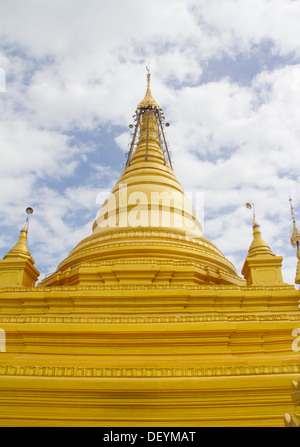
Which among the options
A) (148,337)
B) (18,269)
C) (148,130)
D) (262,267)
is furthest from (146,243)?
(148,130)

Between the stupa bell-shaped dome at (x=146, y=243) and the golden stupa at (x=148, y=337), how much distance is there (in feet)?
0.18

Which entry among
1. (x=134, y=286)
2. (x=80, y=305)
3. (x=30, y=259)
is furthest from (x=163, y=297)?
(x=30, y=259)

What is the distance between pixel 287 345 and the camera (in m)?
8.62

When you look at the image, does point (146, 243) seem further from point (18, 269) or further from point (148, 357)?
point (148, 357)

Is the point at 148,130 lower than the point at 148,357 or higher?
higher

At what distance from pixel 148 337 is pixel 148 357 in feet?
1.48

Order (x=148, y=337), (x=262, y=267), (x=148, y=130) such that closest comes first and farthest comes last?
(x=148, y=337), (x=262, y=267), (x=148, y=130)

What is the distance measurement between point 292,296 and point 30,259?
940 centimetres

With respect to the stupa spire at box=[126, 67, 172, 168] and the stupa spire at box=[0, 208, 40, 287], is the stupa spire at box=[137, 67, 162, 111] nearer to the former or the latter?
the stupa spire at box=[126, 67, 172, 168]

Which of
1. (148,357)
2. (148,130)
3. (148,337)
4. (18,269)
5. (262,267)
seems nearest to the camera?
(148,357)

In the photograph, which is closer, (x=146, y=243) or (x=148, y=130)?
(x=146, y=243)

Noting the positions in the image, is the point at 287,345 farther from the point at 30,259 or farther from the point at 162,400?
the point at 30,259

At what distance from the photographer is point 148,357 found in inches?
316

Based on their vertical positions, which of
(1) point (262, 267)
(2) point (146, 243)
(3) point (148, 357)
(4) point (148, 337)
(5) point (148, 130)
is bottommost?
(3) point (148, 357)
